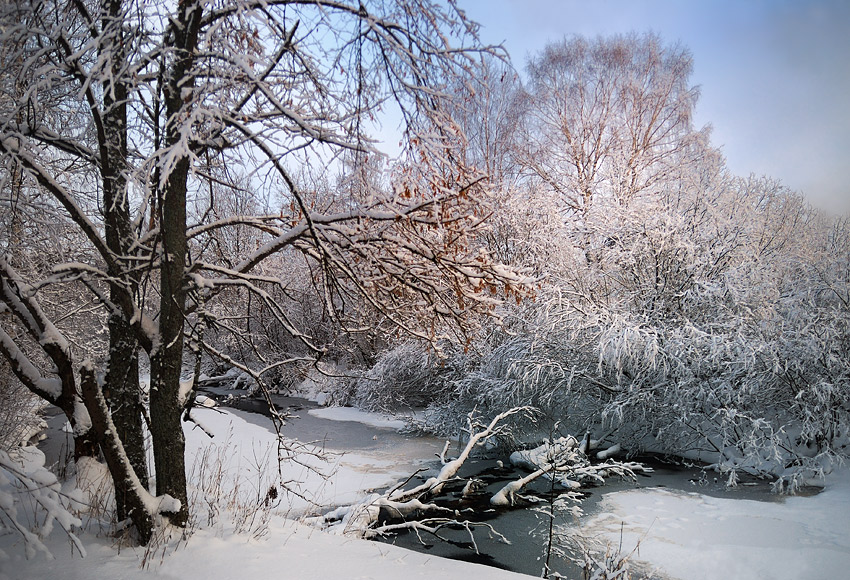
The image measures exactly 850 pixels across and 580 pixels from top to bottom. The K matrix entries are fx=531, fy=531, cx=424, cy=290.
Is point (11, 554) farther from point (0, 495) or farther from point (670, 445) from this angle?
point (670, 445)

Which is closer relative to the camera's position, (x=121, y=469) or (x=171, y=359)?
(x=121, y=469)

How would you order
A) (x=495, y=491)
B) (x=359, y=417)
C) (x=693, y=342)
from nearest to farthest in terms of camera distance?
1. (x=495, y=491)
2. (x=693, y=342)
3. (x=359, y=417)

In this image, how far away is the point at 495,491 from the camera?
8961 mm

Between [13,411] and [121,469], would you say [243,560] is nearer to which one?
[121,469]

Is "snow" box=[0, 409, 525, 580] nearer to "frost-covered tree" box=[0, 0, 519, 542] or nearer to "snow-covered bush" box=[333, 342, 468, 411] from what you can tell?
"frost-covered tree" box=[0, 0, 519, 542]

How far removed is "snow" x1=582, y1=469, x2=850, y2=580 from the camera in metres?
6.10

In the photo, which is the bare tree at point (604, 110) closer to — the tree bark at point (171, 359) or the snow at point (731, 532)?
the snow at point (731, 532)

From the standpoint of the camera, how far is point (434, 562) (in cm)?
422

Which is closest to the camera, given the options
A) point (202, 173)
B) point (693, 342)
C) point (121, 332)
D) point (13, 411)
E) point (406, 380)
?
point (202, 173)

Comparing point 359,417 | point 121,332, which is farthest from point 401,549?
point 359,417

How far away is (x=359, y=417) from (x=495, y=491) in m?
7.76

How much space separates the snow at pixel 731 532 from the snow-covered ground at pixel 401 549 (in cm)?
1

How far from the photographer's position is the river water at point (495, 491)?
632 centimetres

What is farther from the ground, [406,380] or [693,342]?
[693,342]
